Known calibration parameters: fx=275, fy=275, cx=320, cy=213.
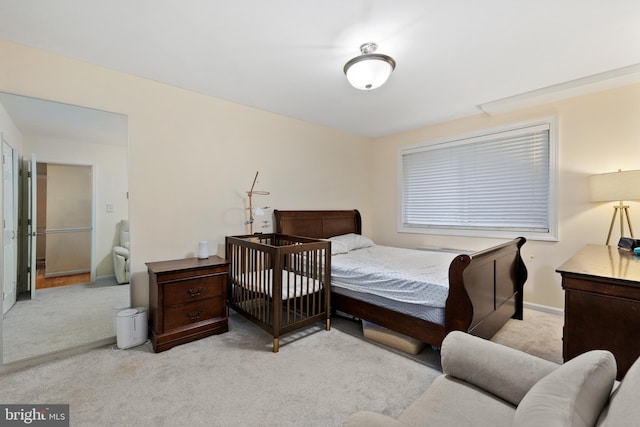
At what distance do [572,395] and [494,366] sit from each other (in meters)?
0.47

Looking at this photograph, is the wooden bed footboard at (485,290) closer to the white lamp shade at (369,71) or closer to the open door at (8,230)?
the white lamp shade at (369,71)

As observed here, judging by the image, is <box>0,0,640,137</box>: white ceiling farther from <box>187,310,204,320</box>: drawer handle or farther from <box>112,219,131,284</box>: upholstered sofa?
<box>187,310,204,320</box>: drawer handle

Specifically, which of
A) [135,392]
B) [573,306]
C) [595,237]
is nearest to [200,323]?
[135,392]

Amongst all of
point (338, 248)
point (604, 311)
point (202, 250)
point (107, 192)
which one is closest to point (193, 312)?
point (202, 250)

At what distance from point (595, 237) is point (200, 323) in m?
4.16

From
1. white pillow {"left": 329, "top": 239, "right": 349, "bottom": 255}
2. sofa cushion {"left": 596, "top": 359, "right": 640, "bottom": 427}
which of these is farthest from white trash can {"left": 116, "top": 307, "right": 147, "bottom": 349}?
sofa cushion {"left": 596, "top": 359, "right": 640, "bottom": 427}

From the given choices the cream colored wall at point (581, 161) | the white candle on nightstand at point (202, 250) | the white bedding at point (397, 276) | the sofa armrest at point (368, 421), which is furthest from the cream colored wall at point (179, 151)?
the cream colored wall at point (581, 161)

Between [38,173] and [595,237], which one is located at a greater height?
[38,173]

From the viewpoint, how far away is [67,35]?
80.4 inches

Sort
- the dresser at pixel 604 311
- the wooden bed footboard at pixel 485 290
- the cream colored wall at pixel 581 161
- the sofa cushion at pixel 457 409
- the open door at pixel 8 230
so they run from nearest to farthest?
1. the sofa cushion at pixel 457 409
2. the dresser at pixel 604 311
3. the wooden bed footboard at pixel 485 290
4. the open door at pixel 8 230
5. the cream colored wall at pixel 581 161

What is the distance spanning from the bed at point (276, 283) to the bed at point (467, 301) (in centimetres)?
24

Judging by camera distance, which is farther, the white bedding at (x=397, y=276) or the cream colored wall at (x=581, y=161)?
the cream colored wall at (x=581, y=161)

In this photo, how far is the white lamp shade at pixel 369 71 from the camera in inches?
80.0

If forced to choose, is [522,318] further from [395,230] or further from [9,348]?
[9,348]
